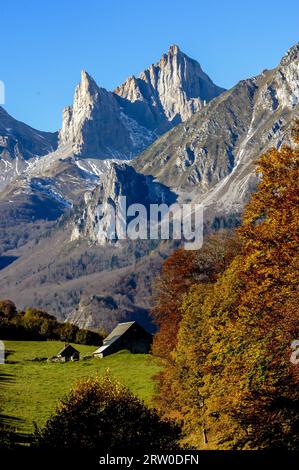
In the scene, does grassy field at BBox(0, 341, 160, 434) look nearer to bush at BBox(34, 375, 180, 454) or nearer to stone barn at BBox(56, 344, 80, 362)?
stone barn at BBox(56, 344, 80, 362)

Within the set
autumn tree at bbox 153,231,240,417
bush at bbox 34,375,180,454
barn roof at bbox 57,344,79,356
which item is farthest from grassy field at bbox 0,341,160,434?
bush at bbox 34,375,180,454

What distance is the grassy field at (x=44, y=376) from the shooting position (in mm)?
58844

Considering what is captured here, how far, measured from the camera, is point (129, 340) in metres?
107

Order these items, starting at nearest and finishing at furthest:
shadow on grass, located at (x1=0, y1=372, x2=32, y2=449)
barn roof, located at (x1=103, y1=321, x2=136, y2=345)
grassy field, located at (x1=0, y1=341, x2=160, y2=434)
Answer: shadow on grass, located at (x1=0, y1=372, x2=32, y2=449) → grassy field, located at (x1=0, y1=341, x2=160, y2=434) → barn roof, located at (x1=103, y1=321, x2=136, y2=345)

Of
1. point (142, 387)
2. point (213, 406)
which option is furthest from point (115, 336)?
point (213, 406)

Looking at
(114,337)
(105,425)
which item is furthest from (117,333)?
(105,425)

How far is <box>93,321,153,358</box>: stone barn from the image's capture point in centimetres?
10104

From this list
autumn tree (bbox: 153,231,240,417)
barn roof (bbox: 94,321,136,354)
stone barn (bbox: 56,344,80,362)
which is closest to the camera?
autumn tree (bbox: 153,231,240,417)

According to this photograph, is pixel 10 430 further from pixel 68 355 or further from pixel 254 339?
pixel 68 355

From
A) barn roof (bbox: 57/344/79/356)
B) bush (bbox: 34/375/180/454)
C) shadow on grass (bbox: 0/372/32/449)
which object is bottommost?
shadow on grass (bbox: 0/372/32/449)

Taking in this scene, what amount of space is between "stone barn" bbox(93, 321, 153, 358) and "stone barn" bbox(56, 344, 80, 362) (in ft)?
18.5

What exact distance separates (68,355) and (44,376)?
16.3m

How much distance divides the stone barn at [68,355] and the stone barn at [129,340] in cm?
563

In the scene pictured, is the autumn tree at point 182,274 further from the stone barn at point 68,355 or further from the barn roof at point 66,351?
the barn roof at point 66,351
